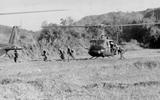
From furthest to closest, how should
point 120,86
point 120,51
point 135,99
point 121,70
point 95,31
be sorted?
point 95,31 < point 120,51 < point 121,70 < point 120,86 < point 135,99

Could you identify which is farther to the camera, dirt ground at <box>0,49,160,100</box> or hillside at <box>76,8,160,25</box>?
hillside at <box>76,8,160,25</box>

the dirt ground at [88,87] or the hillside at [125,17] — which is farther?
the hillside at [125,17]

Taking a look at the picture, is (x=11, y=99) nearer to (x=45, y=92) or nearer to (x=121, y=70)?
(x=45, y=92)

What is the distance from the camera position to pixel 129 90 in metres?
12.3

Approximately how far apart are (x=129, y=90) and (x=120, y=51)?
13.8m

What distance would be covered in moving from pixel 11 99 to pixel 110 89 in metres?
3.52

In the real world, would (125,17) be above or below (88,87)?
above

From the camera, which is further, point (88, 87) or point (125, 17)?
point (125, 17)

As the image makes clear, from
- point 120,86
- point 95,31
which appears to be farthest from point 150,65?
point 95,31

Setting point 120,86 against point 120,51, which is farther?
point 120,51

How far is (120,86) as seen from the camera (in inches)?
517

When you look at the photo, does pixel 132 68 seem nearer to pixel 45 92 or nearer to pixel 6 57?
pixel 45 92

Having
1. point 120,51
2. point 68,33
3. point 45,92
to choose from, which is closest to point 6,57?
point 120,51

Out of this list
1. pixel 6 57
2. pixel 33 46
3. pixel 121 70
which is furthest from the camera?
pixel 33 46
